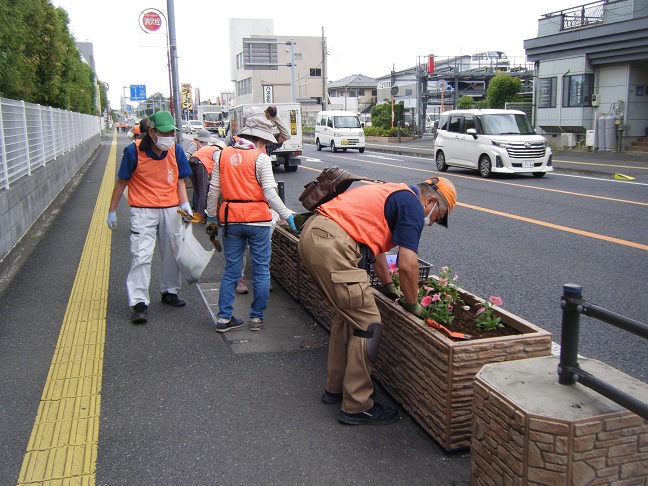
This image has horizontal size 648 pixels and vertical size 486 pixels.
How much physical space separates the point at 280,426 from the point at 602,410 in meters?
1.80

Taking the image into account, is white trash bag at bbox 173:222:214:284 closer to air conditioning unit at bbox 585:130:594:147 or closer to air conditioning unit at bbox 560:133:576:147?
air conditioning unit at bbox 585:130:594:147

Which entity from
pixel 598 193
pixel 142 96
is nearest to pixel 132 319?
pixel 598 193

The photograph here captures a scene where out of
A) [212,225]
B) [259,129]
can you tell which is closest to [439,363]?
[259,129]

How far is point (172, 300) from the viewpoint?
19.6 ft

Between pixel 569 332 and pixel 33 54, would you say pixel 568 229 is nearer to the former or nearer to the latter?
pixel 569 332

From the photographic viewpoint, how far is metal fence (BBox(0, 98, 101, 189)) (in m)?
8.99

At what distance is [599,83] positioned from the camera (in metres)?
26.5

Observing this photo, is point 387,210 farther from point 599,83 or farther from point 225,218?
point 599,83

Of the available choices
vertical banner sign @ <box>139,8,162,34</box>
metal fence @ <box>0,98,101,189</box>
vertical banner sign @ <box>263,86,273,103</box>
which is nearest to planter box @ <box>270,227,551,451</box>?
metal fence @ <box>0,98,101,189</box>

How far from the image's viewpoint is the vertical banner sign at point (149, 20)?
16.2 meters

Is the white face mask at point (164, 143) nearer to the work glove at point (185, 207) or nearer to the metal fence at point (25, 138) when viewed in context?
the work glove at point (185, 207)

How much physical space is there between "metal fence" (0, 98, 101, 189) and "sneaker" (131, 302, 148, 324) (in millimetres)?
4169

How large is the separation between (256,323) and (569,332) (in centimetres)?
303

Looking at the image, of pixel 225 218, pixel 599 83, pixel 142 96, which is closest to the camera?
pixel 225 218
